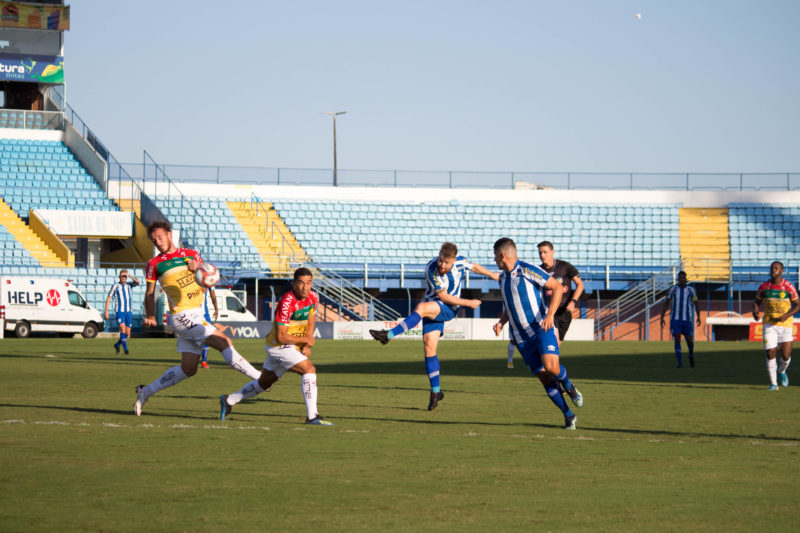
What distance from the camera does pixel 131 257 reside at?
46.2m

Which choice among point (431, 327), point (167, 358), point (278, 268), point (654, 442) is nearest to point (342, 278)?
point (278, 268)

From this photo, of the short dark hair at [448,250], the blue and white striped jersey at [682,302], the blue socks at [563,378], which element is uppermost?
the short dark hair at [448,250]

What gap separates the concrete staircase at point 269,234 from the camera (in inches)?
1820

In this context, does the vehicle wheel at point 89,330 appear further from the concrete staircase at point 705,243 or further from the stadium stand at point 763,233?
the stadium stand at point 763,233

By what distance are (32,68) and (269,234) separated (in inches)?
587

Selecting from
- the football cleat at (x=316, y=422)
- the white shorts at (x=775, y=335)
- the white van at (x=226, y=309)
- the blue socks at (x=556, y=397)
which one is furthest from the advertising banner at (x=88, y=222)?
the blue socks at (x=556, y=397)

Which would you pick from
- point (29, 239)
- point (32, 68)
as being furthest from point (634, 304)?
point (32, 68)

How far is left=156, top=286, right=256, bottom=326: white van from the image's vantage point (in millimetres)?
38156

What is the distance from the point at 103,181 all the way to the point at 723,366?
108 ft

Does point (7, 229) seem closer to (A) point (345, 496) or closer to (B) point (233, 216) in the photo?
(B) point (233, 216)

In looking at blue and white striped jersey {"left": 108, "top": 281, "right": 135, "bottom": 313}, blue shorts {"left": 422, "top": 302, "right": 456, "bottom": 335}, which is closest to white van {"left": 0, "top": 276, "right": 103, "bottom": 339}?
blue and white striped jersey {"left": 108, "top": 281, "right": 135, "bottom": 313}

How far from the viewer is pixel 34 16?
172 ft

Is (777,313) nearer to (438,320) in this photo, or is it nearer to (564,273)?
(564,273)

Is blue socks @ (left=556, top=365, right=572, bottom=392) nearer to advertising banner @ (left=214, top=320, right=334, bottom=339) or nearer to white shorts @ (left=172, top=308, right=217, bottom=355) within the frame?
white shorts @ (left=172, top=308, right=217, bottom=355)
